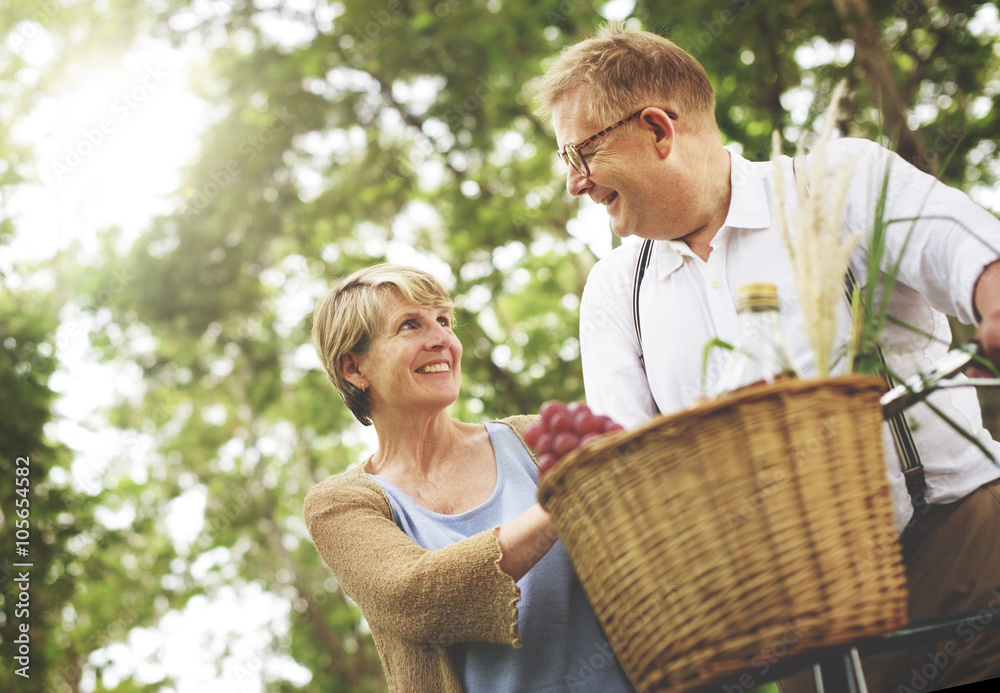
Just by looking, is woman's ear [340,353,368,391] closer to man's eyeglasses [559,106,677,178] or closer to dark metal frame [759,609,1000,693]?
man's eyeglasses [559,106,677,178]

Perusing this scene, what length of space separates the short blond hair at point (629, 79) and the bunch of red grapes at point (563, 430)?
2.61ft

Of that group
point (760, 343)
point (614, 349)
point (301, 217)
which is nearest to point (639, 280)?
point (614, 349)

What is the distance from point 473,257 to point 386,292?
5503 mm

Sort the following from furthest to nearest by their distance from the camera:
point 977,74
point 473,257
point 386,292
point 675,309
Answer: point 473,257, point 977,74, point 386,292, point 675,309

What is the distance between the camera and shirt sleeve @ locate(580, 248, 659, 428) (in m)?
1.73

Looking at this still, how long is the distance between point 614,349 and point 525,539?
0.55 meters

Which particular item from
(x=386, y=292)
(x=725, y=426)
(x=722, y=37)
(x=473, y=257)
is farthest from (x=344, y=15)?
(x=725, y=426)

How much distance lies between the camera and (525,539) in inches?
55.3

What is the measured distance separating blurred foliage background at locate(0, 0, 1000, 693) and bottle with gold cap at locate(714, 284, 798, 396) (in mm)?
2777

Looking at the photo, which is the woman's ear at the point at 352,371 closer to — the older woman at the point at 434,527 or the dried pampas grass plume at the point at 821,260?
the older woman at the point at 434,527

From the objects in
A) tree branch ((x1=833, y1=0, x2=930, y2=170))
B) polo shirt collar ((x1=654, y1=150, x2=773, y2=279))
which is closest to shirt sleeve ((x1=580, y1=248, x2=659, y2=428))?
polo shirt collar ((x1=654, y1=150, x2=773, y2=279))

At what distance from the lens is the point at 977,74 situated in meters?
6.16

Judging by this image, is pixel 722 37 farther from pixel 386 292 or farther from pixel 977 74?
pixel 386 292

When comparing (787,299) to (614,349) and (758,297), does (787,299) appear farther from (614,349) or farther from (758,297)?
(758,297)
